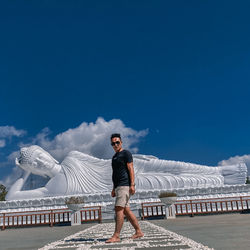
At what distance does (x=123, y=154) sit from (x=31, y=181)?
19.1m

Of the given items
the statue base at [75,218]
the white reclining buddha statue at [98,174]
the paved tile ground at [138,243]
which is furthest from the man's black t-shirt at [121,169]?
the white reclining buddha statue at [98,174]

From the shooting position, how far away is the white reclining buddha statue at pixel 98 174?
18.4 m

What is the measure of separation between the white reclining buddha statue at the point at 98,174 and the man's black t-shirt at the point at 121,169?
13.9 m

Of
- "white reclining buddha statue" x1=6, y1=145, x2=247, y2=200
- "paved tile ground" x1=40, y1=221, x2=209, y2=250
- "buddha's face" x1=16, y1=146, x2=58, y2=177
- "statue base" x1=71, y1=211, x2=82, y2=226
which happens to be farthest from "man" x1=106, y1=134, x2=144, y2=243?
"buddha's face" x1=16, y1=146, x2=58, y2=177

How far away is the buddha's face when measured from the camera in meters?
19.8

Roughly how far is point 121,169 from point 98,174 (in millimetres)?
15307

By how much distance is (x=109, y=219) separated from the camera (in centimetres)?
1270

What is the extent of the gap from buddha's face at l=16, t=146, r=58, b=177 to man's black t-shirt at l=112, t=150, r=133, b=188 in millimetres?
16355

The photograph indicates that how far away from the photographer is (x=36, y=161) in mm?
19812

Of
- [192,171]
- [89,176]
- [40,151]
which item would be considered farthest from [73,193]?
[192,171]

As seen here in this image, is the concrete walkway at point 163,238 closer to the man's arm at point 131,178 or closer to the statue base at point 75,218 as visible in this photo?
the man's arm at point 131,178

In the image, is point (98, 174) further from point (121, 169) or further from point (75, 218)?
point (121, 169)

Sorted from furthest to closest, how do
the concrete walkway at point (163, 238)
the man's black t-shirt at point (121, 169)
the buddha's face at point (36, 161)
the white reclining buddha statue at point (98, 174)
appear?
1. the buddha's face at point (36, 161)
2. the white reclining buddha statue at point (98, 174)
3. the man's black t-shirt at point (121, 169)
4. the concrete walkway at point (163, 238)

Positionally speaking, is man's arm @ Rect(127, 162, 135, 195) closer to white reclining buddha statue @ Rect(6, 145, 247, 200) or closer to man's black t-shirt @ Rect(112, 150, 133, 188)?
man's black t-shirt @ Rect(112, 150, 133, 188)
